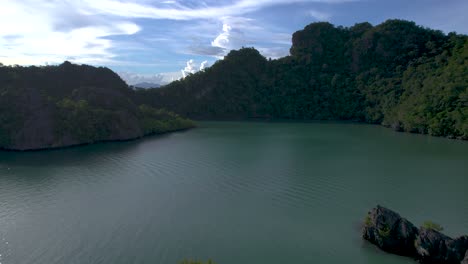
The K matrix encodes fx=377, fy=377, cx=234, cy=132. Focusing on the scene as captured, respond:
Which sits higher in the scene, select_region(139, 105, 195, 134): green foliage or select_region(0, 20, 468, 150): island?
select_region(0, 20, 468, 150): island

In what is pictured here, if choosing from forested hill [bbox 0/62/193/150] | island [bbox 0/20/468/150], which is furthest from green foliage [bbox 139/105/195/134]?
island [bbox 0/20/468/150]

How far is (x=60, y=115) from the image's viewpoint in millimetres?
39344

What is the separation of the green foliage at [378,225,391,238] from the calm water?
0.62m

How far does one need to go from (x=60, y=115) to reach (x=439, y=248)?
1462 inches

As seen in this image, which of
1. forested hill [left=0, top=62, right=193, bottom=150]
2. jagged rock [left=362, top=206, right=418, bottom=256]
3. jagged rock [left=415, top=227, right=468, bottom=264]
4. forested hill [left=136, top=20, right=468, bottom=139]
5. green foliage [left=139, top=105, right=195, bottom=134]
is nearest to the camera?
jagged rock [left=415, top=227, right=468, bottom=264]

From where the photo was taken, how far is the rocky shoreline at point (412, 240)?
1220cm

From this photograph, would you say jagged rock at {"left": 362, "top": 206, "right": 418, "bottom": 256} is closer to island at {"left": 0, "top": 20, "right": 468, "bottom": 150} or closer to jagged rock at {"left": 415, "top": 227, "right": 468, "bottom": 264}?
jagged rock at {"left": 415, "top": 227, "right": 468, "bottom": 264}

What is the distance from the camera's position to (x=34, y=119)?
3747cm

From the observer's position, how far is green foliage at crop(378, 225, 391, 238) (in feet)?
43.5

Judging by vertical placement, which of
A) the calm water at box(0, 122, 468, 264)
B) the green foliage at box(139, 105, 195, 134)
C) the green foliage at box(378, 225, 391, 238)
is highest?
the green foliage at box(139, 105, 195, 134)

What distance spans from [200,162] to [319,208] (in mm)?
13244

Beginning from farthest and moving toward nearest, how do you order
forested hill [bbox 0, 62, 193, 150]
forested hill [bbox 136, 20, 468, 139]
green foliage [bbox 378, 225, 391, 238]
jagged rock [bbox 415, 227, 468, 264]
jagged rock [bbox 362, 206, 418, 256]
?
forested hill [bbox 136, 20, 468, 139] < forested hill [bbox 0, 62, 193, 150] < green foliage [bbox 378, 225, 391, 238] < jagged rock [bbox 362, 206, 418, 256] < jagged rock [bbox 415, 227, 468, 264]

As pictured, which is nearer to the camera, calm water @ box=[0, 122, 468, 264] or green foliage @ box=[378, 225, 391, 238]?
green foliage @ box=[378, 225, 391, 238]

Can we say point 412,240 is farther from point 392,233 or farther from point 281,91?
point 281,91
